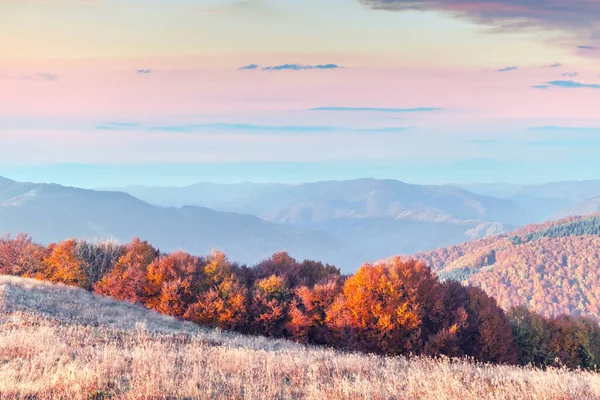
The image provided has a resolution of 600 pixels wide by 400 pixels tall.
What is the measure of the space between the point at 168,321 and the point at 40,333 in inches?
624

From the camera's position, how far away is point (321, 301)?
39688 millimetres

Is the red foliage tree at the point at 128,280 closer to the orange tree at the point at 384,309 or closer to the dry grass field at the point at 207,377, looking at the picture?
the orange tree at the point at 384,309

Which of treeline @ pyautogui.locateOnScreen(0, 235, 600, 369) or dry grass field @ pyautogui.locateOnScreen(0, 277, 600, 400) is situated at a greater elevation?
dry grass field @ pyautogui.locateOnScreen(0, 277, 600, 400)

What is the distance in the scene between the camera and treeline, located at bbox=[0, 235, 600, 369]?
36.0 metres

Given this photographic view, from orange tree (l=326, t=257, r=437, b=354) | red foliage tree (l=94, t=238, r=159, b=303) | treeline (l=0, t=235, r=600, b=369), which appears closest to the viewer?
orange tree (l=326, t=257, r=437, b=354)

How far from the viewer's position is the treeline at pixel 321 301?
118ft

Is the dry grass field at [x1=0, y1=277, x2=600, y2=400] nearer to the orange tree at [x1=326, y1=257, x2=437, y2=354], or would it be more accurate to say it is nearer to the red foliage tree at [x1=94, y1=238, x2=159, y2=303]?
the orange tree at [x1=326, y1=257, x2=437, y2=354]

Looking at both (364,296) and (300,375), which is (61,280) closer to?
(364,296)

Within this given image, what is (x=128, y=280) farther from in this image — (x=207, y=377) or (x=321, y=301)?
(x=207, y=377)

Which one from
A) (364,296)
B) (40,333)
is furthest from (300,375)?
(364,296)

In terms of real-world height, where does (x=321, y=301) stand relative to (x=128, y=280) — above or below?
below

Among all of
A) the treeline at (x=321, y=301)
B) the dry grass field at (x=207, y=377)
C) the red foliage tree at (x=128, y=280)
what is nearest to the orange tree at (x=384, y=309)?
the treeline at (x=321, y=301)

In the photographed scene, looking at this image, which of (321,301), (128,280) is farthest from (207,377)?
(128,280)

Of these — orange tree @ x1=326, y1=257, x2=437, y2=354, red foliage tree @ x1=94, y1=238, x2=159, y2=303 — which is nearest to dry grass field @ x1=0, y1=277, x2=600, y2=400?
orange tree @ x1=326, y1=257, x2=437, y2=354
